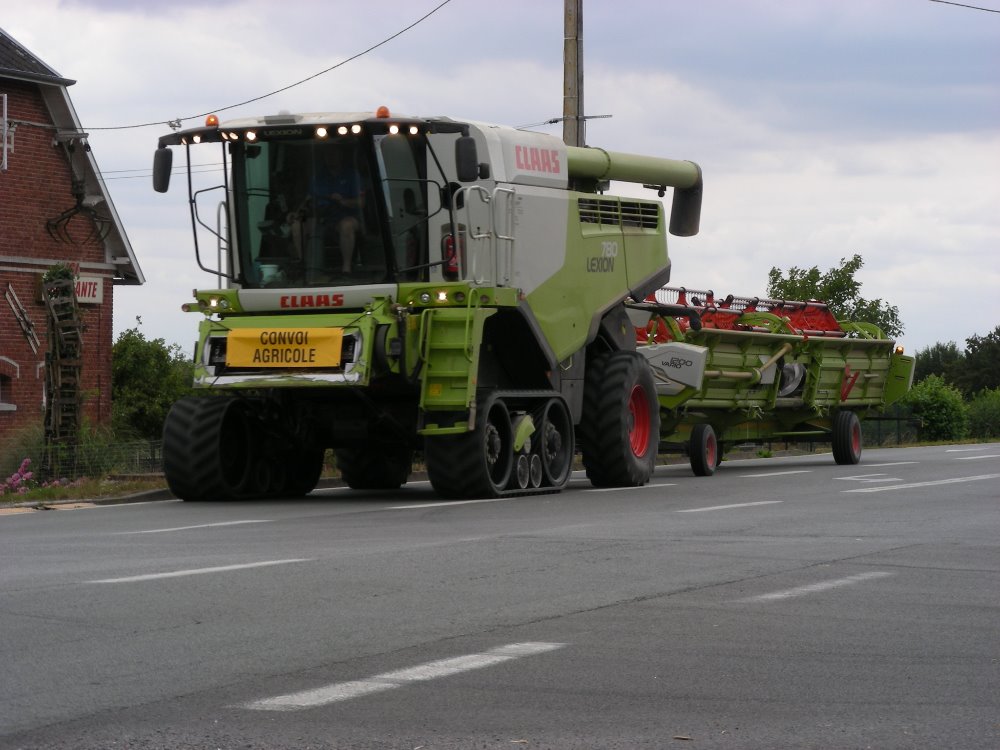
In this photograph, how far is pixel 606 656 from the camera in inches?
284

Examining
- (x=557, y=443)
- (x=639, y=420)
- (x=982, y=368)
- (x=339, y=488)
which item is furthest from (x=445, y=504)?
(x=982, y=368)

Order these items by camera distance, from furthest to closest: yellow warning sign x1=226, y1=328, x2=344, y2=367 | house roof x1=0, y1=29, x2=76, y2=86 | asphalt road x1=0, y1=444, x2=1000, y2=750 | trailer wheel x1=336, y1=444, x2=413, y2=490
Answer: house roof x1=0, y1=29, x2=76, y2=86, trailer wheel x1=336, y1=444, x2=413, y2=490, yellow warning sign x1=226, y1=328, x2=344, y2=367, asphalt road x1=0, y1=444, x2=1000, y2=750

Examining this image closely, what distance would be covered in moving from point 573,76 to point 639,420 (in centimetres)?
845

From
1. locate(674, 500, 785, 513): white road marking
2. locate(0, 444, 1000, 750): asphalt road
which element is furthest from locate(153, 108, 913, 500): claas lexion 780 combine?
locate(0, 444, 1000, 750): asphalt road

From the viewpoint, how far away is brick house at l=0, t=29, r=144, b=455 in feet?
115

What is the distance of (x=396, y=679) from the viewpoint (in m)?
6.62

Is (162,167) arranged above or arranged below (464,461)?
above

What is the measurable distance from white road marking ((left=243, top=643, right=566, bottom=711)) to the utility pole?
66.0 feet

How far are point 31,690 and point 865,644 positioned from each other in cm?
359

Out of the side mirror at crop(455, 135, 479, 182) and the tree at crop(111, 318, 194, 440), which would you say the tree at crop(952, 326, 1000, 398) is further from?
the side mirror at crop(455, 135, 479, 182)

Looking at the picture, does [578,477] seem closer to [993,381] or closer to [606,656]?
[606,656]

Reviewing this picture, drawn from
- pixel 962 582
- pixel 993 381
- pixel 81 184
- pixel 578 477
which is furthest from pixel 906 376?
pixel 993 381

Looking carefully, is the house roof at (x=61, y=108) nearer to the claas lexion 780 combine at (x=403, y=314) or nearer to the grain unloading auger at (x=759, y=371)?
the grain unloading auger at (x=759, y=371)

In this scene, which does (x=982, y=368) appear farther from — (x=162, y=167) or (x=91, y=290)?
(x=162, y=167)
